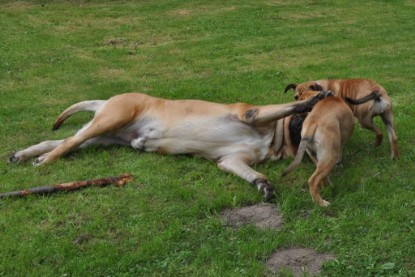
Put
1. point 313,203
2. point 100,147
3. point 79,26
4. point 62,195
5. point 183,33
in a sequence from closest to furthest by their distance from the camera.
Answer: point 313,203 < point 62,195 < point 100,147 < point 183,33 < point 79,26

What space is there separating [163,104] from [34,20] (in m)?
12.3

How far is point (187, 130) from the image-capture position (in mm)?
6809

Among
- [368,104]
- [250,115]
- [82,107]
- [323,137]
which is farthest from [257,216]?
[82,107]

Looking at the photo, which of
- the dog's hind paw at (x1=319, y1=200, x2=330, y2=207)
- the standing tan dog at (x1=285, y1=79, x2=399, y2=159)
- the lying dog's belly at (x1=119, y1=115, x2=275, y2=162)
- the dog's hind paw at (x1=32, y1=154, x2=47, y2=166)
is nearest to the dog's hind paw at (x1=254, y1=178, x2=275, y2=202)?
the dog's hind paw at (x1=319, y1=200, x2=330, y2=207)

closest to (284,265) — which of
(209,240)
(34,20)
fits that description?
(209,240)

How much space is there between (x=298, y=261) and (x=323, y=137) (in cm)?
147

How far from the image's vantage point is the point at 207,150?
6.72 metres

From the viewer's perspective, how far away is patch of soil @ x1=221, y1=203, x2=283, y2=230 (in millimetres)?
5031

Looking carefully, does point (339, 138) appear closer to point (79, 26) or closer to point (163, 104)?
point (163, 104)

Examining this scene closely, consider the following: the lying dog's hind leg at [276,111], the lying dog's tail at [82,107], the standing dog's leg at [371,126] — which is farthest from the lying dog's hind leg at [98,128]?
the standing dog's leg at [371,126]

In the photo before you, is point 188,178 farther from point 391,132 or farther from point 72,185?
point 391,132

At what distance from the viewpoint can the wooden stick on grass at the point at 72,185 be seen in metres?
5.71

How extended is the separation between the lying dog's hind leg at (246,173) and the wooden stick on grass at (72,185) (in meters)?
1.03

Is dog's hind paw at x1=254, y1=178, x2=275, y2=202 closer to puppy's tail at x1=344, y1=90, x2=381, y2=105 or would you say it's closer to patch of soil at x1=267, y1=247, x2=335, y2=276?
patch of soil at x1=267, y1=247, x2=335, y2=276
